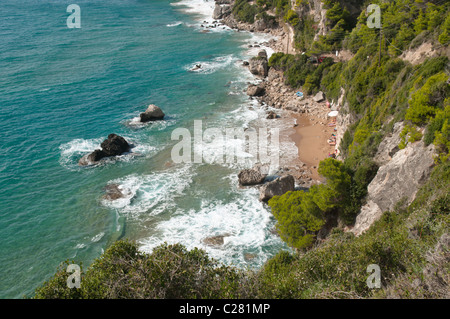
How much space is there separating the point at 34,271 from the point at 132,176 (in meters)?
15.8

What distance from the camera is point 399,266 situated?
1805 centimetres

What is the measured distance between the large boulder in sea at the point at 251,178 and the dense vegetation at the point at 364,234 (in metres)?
8.75

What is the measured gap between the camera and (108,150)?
47500 millimetres

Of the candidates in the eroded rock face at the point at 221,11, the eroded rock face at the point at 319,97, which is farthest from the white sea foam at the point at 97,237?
the eroded rock face at the point at 221,11

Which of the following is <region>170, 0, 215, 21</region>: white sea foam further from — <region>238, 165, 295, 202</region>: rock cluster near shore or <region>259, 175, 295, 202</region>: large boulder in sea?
<region>259, 175, 295, 202</region>: large boulder in sea

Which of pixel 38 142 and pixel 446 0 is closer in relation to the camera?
pixel 446 0

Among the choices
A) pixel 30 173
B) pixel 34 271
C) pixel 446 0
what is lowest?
pixel 34 271

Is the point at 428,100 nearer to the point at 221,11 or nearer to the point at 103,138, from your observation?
the point at 103,138

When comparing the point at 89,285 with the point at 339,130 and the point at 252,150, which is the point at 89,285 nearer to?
the point at 252,150

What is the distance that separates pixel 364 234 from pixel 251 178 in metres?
17.5

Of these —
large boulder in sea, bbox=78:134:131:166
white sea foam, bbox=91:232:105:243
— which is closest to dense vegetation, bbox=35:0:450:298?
white sea foam, bbox=91:232:105:243

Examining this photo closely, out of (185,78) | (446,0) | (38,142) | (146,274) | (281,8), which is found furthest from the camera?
(281,8)

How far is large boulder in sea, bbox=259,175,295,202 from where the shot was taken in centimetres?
3703

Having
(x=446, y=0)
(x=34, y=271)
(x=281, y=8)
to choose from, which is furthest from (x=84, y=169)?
(x=281, y=8)
